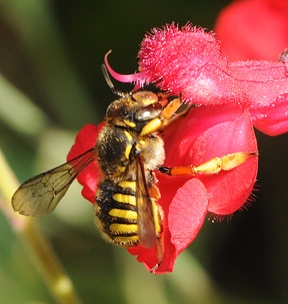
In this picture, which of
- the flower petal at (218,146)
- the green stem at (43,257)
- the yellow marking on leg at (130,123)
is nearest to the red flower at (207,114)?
the flower petal at (218,146)

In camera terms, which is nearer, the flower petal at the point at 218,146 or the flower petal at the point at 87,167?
the flower petal at the point at 218,146

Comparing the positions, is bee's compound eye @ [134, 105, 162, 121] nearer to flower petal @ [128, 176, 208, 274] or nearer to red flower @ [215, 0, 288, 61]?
flower petal @ [128, 176, 208, 274]

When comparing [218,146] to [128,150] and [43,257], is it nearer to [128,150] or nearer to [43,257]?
[128,150]

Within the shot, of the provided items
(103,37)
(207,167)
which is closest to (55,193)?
(207,167)

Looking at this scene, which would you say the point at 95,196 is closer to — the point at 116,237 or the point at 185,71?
the point at 116,237

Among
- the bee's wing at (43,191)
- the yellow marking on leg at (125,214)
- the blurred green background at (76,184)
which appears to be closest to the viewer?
the yellow marking on leg at (125,214)

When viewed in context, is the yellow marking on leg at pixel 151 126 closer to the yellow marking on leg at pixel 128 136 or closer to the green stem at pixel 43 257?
the yellow marking on leg at pixel 128 136
